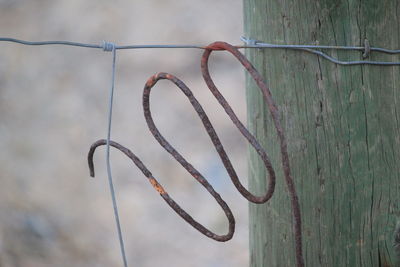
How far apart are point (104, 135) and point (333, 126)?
438 cm

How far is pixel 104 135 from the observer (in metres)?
5.82

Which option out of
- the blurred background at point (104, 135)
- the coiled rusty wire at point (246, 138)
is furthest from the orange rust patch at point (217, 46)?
the blurred background at point (104, 135)

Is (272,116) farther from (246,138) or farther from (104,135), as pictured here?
(104,135)

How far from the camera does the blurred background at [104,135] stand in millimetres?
4996

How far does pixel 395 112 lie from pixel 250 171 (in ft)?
1.16

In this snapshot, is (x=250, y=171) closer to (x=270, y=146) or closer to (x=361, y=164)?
(x=270, y=146)

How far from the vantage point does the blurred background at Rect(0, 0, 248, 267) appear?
5.00m

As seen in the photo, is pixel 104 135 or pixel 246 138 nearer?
pixel 246 138

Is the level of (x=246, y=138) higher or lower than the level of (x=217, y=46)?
lower

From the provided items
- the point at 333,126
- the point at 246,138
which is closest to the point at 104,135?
the point at 333,126

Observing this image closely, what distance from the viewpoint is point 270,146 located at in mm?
1609

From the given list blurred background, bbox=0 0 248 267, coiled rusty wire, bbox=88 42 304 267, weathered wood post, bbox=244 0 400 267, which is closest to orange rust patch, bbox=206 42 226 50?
coiled rusty wire, bbox=88 42 304 267

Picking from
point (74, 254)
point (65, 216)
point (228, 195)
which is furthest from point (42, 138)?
point (228, 195)

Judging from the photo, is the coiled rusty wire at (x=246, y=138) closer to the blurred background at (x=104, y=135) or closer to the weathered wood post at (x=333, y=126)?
the weathered wood post at (x=333, y=126)
